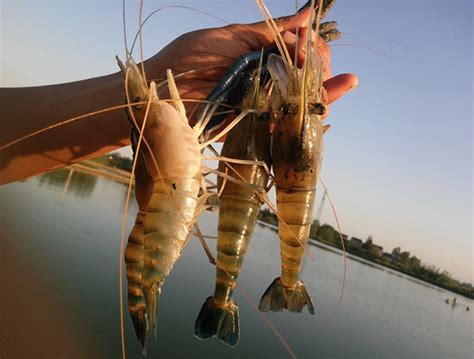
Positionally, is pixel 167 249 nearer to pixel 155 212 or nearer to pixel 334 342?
pixel 155 212

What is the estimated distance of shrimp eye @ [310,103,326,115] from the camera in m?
2.22

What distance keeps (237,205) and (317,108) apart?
2.49 feet

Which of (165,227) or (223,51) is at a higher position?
(223,51)

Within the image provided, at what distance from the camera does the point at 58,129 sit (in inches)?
113

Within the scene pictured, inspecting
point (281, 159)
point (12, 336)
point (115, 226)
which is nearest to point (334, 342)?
point (12, 336)

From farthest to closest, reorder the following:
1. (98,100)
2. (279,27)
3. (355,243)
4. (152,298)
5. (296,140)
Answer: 1. (355,243)
2. (98,100)
3. (279,27)
4. (296,140)
5. (152,298)

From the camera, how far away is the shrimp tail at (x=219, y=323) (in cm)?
213

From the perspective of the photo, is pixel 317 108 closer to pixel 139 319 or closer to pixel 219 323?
pixel 219 323

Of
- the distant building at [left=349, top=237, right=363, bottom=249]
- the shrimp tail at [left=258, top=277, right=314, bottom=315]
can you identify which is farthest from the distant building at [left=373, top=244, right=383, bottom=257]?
the shrimp tail at [left=258, top=277, right=314, bottom=315]

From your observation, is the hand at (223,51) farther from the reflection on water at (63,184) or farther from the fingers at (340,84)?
the reflection on water at (63,184)

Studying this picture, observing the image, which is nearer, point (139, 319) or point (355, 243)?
point (139, 319)

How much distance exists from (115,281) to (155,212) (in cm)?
1202

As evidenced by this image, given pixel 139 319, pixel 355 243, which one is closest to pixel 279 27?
pixel 139 319

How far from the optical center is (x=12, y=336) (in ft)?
29.9
